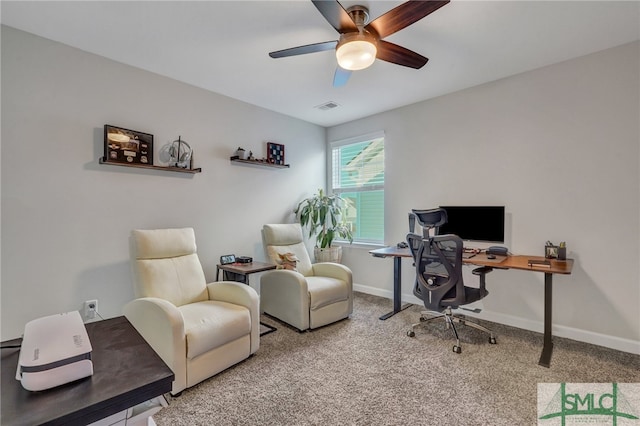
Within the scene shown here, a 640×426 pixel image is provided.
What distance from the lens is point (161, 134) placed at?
304 cm

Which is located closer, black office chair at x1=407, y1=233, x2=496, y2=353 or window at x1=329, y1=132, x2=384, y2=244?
black office chair at x1=407, y1=233, x2=496, y2=353

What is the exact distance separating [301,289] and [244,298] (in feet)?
2.04

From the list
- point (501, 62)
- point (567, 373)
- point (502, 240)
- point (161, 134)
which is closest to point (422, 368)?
point (567, 373)

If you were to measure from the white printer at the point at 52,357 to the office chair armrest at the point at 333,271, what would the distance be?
2.72 meters

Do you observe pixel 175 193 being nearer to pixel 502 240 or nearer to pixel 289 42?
pixel 289 42

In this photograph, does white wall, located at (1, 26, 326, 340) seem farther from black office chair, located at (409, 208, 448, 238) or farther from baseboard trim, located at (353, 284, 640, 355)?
baseboard trim, located at (353, 284, 640, 355)

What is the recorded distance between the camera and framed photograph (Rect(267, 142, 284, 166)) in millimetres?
3959

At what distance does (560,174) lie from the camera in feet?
9.36

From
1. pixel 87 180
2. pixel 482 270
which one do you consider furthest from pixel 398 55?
pixel 87 180

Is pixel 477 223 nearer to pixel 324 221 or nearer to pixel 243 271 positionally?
pixel 324 221

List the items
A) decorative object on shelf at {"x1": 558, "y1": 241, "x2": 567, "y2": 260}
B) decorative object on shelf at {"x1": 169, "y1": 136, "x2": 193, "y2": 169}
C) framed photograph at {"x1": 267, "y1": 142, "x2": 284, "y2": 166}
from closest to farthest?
decorative object on shelf at {"x1": 558, "y1": 241, "x2": 567, "y2": 260}
decorative object on shelf at {"x1": 169, "y1": 136, "x2": 193, "y2": 169}
framed photograph at {"x1": 267, "y1": 142, "x2": 284, "y2": 166}

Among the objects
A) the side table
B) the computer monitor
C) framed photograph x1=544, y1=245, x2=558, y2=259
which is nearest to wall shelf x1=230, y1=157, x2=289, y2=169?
the side table

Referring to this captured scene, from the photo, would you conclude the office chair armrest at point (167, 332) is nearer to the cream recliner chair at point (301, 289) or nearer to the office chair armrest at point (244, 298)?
the office chair armrest at point (244, 298)

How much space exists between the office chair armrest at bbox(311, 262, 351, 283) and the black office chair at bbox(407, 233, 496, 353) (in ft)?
2.56
